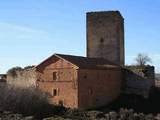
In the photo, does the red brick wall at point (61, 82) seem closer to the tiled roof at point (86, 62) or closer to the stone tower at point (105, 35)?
the tiled roof at point (86, 62)

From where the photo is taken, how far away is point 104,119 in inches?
1398

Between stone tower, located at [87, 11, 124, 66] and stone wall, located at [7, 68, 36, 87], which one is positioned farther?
stone tower, located at [87, 11, 124, 66]

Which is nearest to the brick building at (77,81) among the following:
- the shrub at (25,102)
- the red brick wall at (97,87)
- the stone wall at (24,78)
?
the red brick wall at (97,87)

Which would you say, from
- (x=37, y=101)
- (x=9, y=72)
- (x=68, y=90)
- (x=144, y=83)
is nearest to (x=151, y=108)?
(x=144, y=83)

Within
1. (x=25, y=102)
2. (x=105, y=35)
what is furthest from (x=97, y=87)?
(x=105, y=35)

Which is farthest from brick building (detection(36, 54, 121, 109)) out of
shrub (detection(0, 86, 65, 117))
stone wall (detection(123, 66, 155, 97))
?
shrub (detection(0, 86, 65, 117))

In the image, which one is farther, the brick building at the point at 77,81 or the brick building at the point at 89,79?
the brick building at the point at 89,79

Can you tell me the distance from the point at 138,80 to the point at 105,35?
715 centimetres

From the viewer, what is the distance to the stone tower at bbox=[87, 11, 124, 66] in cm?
5188

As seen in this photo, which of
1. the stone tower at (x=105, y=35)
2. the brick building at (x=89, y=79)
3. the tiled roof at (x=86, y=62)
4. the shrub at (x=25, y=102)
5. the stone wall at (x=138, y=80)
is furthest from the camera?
the stone tower at (x=105, y=35)

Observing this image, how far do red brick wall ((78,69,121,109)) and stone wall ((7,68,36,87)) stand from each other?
5.37 m

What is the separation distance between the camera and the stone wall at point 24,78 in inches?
1849

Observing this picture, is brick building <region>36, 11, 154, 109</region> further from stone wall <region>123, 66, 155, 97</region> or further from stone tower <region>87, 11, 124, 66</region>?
stone tower <region>87, 11, 124, 66</region>

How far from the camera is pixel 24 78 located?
48.7 meters
